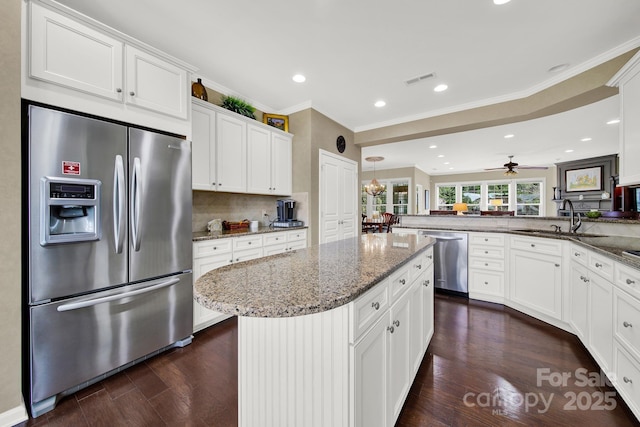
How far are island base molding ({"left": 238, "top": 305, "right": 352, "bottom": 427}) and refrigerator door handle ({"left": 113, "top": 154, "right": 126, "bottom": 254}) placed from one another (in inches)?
50.6

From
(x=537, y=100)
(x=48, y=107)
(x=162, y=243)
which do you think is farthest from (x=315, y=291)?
(x=537, y=100)

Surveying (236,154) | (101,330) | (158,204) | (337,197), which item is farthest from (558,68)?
(101,330)

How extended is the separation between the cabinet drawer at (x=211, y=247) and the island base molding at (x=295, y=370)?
1497mm

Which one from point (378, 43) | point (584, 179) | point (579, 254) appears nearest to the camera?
point (579, 254)

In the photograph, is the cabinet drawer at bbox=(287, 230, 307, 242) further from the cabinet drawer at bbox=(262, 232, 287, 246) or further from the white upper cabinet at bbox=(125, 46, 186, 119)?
the white upper cabinet at bbox=(125, 46, 186, 119)

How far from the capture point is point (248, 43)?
231 cm

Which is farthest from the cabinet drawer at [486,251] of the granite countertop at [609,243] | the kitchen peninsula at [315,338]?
the kitchen peninsula at [315,338]

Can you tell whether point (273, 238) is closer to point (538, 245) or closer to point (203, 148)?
point (203, 148)

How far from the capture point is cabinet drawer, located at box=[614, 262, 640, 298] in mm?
1382

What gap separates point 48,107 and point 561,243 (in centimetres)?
428

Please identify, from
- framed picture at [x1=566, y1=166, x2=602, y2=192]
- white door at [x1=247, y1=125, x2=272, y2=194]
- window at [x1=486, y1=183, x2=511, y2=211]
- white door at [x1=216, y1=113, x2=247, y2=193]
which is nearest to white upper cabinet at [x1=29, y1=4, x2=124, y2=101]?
white door at [x1=216, y1=113, x2=247, y2=193]

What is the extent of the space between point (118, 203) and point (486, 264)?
3.85m

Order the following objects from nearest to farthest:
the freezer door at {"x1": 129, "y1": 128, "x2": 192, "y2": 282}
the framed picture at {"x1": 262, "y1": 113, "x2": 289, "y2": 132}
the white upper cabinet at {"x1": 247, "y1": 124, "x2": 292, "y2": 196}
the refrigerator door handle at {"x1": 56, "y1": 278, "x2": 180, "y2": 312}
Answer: the refrigerator door handle at {"x1": 56, "y1": 278, "x2": 180, "y2": 312}, the freezer door at {"x1": 129, "y1": 128, "x2": 192, "y2": 282}, the white upper cabinet at {"x1": 247, "y1": 124, "x2": 292, "y2": 196}, the framed picture at {"x1": 262, "y1": 113, "x2": 289, "y2": 132}

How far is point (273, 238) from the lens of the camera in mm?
3133
